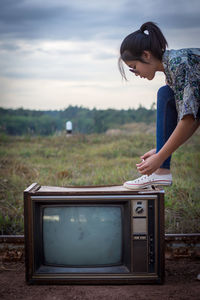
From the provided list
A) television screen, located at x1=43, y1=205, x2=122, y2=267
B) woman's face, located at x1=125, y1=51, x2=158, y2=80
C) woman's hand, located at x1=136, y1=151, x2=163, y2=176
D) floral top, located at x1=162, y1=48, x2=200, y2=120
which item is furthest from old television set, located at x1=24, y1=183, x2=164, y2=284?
woman's face, located at x1=125, y1=51, x2=158, y2=80

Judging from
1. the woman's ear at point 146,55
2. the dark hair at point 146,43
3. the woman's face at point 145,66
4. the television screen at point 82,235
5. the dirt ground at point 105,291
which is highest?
the dark hair at point 146,43

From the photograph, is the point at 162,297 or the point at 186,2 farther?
the point at 186,2

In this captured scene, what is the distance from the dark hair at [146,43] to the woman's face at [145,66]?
19 millimetres

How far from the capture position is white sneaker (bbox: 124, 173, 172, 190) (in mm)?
2100

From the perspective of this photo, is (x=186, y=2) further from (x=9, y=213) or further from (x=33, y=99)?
(x=9, y=213)

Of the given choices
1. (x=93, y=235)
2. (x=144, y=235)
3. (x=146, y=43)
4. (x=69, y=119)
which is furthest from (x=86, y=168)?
(x=69, y=119)

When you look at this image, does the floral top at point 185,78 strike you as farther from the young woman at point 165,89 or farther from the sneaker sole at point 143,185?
the sneaker sole at point 143,185

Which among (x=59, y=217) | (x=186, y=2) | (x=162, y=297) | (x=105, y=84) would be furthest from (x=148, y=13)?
(x=162, y=297)

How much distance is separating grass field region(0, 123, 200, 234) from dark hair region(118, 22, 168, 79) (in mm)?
1451

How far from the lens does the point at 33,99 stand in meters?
5.18

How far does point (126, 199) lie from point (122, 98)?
323cm

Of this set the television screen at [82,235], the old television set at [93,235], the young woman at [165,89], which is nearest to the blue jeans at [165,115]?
the young woman at [165,89]

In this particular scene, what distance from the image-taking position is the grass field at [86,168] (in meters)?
3.13

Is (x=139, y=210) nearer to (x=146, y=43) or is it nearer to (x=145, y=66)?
(x=145, y=66)
